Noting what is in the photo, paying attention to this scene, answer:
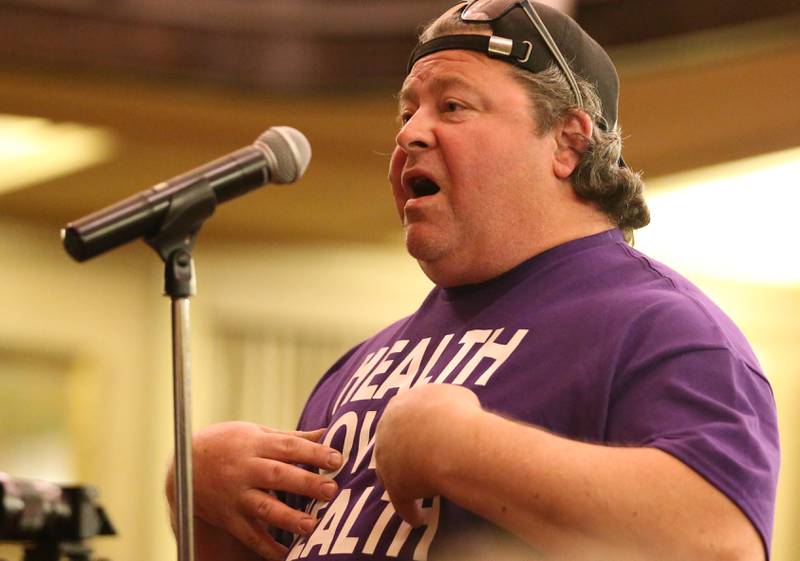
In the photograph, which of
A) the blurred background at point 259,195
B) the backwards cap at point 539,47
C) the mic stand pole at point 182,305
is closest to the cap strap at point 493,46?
the backwards cap at point 539,47

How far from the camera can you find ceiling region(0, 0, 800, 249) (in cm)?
432

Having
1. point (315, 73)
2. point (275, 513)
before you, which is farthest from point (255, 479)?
point (315, 73)

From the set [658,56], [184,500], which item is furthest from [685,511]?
[658,56]

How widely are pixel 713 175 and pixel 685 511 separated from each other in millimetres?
4444

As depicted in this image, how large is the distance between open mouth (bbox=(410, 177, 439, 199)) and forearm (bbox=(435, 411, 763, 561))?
48 cm

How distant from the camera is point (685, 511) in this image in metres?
1.19

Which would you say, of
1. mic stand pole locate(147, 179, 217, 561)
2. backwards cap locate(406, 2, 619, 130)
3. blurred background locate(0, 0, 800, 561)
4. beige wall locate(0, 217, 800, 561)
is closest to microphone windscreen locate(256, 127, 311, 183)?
mic stand pole locate(147, 179, 217, 561)

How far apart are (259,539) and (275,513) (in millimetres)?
76

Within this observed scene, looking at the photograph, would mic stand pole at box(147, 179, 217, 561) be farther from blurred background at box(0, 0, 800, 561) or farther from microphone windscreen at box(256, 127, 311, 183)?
blurred background at box(0, 0, 800, 561)

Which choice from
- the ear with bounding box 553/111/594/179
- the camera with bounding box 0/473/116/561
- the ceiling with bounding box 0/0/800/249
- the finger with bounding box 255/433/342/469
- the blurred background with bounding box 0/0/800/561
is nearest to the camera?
the camera with bounding box 0/473/116/561

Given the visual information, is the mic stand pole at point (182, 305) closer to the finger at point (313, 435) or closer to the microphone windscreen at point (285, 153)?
the microphone windscreen at point (285, 153)

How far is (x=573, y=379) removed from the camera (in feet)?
4.42

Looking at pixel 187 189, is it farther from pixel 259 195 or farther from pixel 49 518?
pixel 259 195

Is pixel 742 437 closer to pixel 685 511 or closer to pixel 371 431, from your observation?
pixel 685 511
